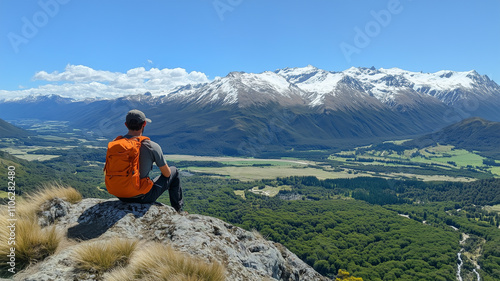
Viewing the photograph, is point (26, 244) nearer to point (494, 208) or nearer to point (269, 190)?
point (269, 190)

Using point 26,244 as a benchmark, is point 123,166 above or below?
above

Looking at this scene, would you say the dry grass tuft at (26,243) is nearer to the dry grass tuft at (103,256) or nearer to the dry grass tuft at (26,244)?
the dry grass tuft at (26,244)

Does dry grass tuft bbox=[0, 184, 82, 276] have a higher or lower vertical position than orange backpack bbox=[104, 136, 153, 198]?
lower

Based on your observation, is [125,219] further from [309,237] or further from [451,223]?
[451,223]

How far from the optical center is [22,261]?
23.0ft

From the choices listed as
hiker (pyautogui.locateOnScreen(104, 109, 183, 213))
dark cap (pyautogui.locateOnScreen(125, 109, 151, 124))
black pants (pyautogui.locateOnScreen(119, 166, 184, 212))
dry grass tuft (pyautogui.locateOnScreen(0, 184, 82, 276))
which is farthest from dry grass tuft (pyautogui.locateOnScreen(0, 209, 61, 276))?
dark cap (pyautogui.locateOnScreen(125, 109, 151, 124))

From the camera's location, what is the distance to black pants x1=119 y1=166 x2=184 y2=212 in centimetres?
1035

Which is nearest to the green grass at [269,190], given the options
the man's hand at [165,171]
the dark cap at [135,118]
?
the man's hand at [165,171]

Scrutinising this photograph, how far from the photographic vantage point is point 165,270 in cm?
599

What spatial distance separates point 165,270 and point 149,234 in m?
3.26

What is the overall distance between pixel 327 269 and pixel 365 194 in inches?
4143

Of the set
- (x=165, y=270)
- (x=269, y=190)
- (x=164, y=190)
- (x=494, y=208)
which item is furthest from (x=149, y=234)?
(x=494, y=208)

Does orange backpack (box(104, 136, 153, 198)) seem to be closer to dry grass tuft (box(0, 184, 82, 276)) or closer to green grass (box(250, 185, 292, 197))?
dry grass tuft (box(0, 184, 82, 276))

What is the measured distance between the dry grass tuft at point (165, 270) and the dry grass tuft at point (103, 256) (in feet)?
1.40
